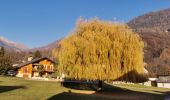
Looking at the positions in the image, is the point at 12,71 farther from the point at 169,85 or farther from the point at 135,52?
the point at 135,52

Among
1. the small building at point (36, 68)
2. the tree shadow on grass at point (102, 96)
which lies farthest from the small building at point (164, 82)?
the tree shadow on grass at point (102, 96)

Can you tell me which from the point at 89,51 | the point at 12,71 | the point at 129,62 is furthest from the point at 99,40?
the point at 12,71

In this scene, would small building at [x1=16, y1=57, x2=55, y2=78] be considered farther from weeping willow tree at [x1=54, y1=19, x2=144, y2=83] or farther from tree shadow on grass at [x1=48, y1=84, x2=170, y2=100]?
tree shadow on grass at [x1=48, y1=84, x2=170, y2=100]

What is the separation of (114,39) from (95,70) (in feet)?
14.1

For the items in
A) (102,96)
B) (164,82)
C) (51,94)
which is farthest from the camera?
(164,82)

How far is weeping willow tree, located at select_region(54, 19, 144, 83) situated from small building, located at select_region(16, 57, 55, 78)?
5208 centimetres

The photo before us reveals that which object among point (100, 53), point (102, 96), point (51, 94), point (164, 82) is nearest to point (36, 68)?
point (164, 82)

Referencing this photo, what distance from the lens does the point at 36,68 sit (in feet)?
297

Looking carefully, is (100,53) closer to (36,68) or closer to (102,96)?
(102,96)

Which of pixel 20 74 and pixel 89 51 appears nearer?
pixel 89 51

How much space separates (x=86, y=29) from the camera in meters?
38.6

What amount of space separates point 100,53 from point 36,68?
5576 cm

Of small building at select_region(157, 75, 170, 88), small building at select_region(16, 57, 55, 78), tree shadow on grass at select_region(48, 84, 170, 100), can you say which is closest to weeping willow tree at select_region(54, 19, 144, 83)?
tree shadow on grass at select_region(48, 84, 170, 100)

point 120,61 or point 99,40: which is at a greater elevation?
point 99,40
